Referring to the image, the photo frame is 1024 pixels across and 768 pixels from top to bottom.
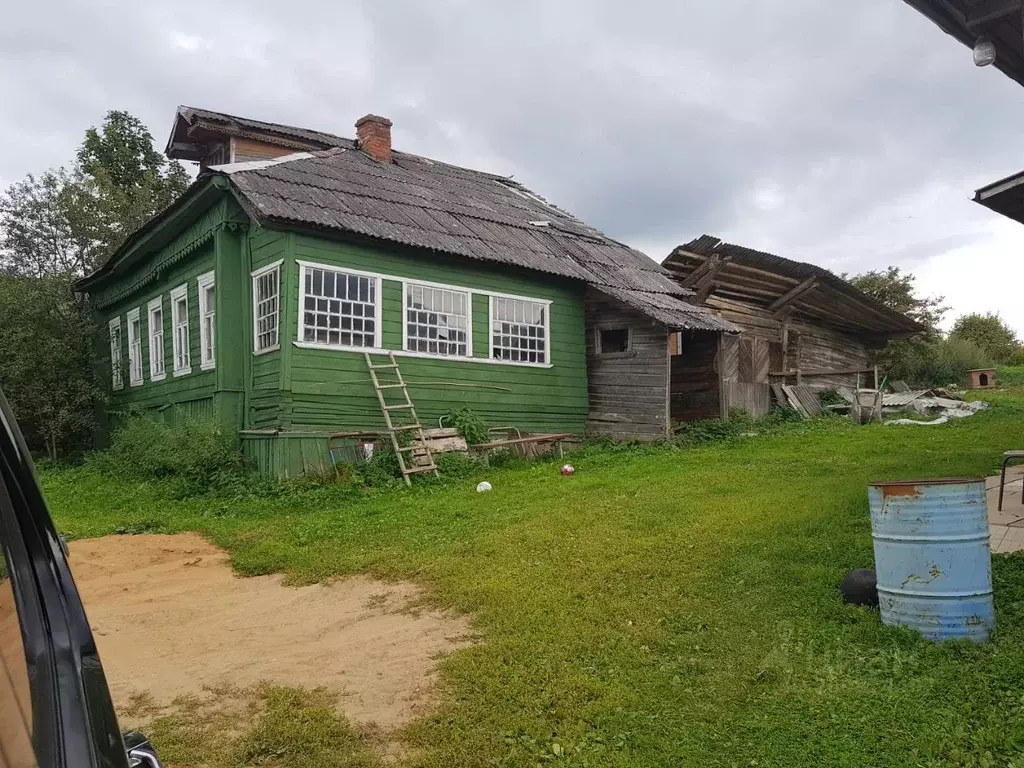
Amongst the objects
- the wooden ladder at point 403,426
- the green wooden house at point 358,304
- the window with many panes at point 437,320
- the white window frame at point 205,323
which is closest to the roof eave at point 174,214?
the green wooden house at point 358,304

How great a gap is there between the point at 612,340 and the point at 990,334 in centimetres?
3513

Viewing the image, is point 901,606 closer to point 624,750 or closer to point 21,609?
point 624,750

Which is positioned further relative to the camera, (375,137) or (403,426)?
(375,137)

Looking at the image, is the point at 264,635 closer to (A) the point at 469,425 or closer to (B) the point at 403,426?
(B) the point at 403,426

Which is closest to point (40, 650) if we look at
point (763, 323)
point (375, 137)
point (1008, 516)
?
point (1008, 516)

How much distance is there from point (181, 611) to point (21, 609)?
507cm

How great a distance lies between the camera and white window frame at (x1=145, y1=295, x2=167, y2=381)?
1505 cm

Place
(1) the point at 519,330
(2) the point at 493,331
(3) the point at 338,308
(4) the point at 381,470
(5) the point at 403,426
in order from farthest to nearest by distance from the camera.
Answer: (1) the point at 519,330 < (2) the point at 493,331 < (5) the point at 403,426 < (3) the point at 338,308 < (4) the point at 381,470

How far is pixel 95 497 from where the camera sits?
10.9m

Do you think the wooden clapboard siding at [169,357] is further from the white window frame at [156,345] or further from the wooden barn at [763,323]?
the wooden barn at [763,323]

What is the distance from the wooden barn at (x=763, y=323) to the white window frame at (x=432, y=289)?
5681 millimetres

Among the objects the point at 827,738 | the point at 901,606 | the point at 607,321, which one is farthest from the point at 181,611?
the point at 607,321

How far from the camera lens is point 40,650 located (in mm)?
1150

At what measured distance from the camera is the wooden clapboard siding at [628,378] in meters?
14.2
